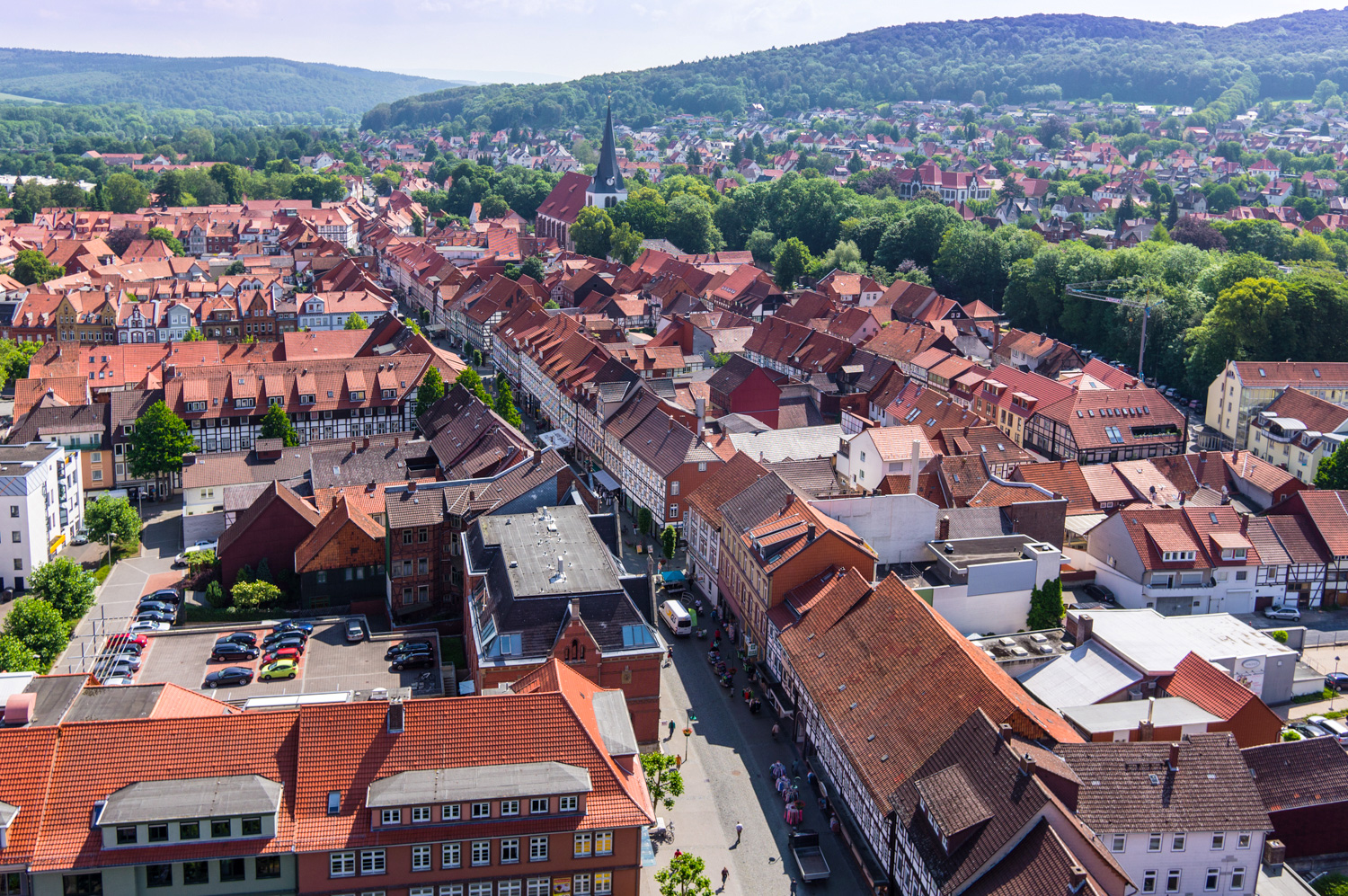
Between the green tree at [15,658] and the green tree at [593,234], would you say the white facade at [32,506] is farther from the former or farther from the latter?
the green tree at [593,234]

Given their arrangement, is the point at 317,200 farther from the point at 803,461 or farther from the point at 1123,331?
the point at 803,461

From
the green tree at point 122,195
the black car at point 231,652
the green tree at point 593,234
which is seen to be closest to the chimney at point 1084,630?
the black car at point 231,652

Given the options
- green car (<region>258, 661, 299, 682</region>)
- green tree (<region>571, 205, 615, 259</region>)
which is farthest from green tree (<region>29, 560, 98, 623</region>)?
green tree (<region>571, 205, 615, 259</region>)

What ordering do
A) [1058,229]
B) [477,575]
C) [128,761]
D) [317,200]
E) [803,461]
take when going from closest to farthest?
1. [128,761]
2. [477,575]
3. [803,461]
4. [1058,229]
5. [317,200]

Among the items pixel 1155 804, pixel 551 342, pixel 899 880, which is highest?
pixel 551 342

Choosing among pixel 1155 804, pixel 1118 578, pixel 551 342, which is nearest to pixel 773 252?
pixel 551 342

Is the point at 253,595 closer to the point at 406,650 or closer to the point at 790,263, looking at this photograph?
the point at 406,650

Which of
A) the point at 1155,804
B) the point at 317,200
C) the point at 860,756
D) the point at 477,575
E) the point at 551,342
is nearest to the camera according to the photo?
the point at 1155,804

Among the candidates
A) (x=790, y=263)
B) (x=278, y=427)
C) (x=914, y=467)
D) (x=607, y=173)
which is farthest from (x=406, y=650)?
(x=607, y=173)
